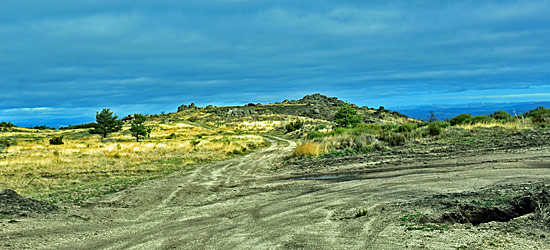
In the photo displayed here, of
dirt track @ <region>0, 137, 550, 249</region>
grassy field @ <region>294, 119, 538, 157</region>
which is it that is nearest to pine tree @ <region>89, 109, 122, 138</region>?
grassy field @ <region>294, 119, 538, 157</region>

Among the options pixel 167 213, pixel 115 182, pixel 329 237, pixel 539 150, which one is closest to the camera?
pixel 329 237

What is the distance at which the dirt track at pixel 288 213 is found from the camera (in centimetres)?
748

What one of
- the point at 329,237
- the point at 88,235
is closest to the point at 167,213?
the point at 88,235

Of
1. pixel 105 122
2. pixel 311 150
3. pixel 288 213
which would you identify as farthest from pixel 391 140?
pixel 105 122

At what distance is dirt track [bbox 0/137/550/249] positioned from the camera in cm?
748

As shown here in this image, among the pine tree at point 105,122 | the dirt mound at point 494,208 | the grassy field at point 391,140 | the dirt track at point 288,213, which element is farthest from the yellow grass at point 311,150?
the pine tree at point 105,122

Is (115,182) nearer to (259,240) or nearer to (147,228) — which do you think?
(147,228)

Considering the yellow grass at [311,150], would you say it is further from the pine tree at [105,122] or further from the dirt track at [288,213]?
the pine tree at [105,122]

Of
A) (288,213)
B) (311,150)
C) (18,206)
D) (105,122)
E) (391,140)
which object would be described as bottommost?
(288,213)

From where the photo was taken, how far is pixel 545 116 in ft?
118

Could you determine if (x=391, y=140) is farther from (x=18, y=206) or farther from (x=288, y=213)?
(x=18, y=206)

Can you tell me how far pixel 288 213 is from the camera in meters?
10.2

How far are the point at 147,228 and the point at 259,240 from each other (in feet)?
10.4

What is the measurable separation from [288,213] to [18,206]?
7584 mm
